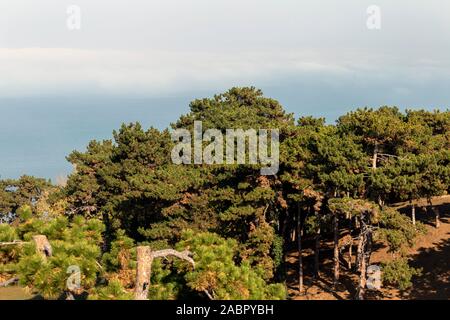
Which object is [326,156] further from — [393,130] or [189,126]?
[189,126]

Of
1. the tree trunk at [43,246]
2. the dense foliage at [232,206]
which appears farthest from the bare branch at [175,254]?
the tree trunk at [43,246]

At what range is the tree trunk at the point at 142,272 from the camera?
10.4 meters

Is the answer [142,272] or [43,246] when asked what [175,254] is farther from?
[43,246]

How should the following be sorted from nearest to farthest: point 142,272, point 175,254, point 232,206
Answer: point 142,272 → point 175,254 → point 232,206

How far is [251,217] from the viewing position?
31156 millimetres

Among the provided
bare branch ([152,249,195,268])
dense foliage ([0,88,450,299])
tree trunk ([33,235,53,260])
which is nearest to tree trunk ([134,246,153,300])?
bare branch ([152,249,195,268])

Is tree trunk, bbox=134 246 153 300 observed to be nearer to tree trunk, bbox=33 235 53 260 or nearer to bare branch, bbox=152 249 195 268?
bare branch, bbox=152 249 195 268

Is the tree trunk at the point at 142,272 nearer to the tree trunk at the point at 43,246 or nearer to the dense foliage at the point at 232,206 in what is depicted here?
the dense foliage at the point at 232,206

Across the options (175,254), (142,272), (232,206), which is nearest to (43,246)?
(142,272)

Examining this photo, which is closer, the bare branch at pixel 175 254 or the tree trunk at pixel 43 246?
the tree trunk at pixel 43 246

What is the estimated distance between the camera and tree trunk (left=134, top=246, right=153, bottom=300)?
10.4 metres

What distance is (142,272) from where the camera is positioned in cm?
1052

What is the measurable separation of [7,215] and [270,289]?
66.2 m
